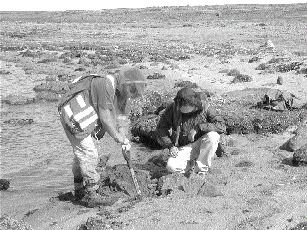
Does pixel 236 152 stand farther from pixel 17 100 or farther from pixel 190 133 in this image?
pixel 17 100

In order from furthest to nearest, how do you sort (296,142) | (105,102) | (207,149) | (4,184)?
(296,142), (4,184), (207,149), (105,102)

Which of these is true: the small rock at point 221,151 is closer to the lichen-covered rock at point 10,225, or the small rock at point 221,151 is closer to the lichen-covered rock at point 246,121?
the lichen-covered rock at point 246,121

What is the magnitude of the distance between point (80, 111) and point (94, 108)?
0.17 meters

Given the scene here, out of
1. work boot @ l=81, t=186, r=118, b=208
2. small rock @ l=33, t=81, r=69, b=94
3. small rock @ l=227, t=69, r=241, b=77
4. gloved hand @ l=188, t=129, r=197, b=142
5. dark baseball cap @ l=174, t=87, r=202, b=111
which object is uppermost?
dark baseball cap @ l=174, t=87, r=202, b=111

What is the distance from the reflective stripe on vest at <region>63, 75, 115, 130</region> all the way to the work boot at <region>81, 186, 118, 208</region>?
0.99 m

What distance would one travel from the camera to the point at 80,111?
230 inches

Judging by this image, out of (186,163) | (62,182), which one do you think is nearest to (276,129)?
(186,163)

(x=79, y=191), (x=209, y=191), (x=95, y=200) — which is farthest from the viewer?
(x=79, y=191)

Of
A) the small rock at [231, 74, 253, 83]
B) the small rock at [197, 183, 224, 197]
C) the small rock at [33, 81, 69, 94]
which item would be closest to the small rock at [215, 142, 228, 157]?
the small rock at [197, 183, 224, 197]

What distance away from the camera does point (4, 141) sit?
1038cm

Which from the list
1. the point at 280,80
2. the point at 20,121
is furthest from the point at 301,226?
the point at 280,80

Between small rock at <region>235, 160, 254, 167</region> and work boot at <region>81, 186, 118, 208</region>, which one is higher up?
work boot at <region>81, 186, 118, 208</region>

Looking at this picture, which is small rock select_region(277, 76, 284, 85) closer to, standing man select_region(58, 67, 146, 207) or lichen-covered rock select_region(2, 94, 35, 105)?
lichen-covered rock select_region(2, 94, 35, 105)

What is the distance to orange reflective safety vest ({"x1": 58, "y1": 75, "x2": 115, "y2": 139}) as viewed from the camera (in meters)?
5.80
